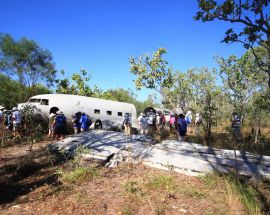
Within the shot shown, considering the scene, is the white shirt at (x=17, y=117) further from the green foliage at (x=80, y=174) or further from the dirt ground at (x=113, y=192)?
the green foliage at (x=80, y=174)

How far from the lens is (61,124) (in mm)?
13156

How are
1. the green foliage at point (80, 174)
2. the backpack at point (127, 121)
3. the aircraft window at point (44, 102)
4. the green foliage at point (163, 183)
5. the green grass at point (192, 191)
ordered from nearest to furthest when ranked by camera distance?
the green grass at point (192, 191) → the green foliage at point (163, 183) → the green foliage at point (80, 174) → the backpack at point (127, 121) → the aircraft window at point (44, 102)

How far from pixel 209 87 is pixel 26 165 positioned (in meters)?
18.4

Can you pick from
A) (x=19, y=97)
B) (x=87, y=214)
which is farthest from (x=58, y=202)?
(x=19, y=97)

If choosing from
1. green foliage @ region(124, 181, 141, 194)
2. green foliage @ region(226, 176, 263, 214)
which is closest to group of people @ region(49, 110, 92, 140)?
green foliage @ region(124, 181, 141, 194)

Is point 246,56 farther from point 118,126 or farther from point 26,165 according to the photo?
point 26,165

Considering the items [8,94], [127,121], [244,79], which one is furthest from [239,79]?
[8,94]

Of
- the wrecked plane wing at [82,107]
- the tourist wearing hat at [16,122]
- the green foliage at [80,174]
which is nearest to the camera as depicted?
the green foliage at [80,174]

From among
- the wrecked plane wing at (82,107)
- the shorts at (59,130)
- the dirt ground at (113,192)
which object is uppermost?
the wrecked plane wing at (82,107)

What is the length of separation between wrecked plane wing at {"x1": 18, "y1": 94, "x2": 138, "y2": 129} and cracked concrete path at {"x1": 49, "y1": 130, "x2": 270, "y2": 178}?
609 centimetres

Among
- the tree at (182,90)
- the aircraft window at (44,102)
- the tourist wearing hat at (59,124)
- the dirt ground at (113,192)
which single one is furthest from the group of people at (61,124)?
the tree at (182,90)

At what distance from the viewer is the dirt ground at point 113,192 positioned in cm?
621

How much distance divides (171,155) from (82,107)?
416 inches

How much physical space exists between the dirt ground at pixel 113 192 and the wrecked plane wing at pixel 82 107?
831cm
